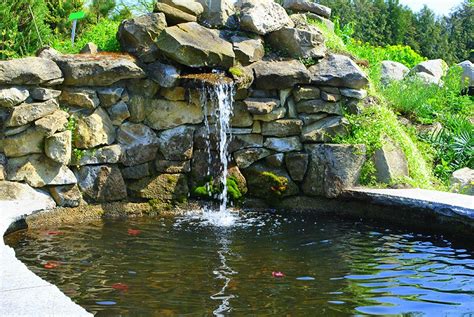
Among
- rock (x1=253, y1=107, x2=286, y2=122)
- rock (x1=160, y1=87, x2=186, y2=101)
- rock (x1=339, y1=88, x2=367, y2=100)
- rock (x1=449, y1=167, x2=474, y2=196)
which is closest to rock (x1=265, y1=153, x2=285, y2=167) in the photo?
rock (x1=253, y1=107, x2=286, y2=122)

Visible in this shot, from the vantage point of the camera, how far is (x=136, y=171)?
7852mm

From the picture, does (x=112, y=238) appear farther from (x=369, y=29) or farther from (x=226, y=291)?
(x=369, y=29)

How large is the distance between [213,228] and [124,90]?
2.19 meters

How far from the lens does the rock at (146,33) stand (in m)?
7.89

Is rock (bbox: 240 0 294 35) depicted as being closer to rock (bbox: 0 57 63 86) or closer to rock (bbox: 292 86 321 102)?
rock (bbox: 292 86 321 102)

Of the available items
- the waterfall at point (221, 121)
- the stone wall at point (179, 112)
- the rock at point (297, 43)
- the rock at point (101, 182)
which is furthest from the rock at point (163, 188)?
the rock at point (297, 43)

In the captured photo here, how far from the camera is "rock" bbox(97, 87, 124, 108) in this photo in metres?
7.62

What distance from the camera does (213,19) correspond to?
336 inches

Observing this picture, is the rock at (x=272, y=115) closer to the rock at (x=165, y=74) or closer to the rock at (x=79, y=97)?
the rock at (x=165, y=74)

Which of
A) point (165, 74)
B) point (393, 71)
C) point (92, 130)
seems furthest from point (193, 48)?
point (393, 71)

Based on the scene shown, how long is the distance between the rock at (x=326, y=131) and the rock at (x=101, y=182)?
246cm

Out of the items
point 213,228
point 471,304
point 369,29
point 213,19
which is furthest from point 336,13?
point 471,304

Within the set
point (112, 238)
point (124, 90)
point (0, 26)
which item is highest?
point (0, 26)

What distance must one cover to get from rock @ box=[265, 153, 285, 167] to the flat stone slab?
3.18 feet
